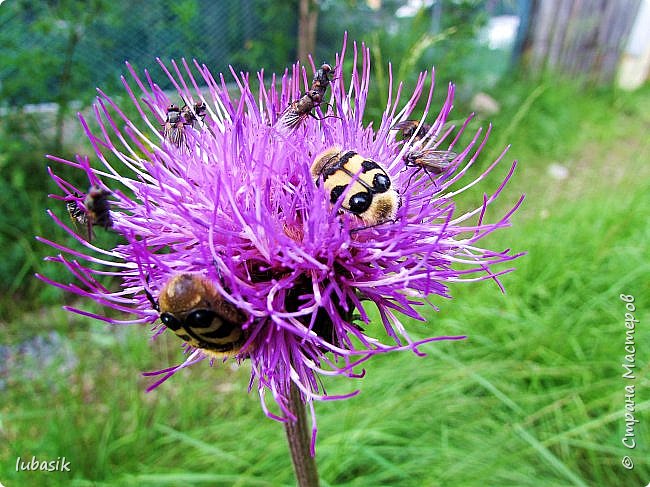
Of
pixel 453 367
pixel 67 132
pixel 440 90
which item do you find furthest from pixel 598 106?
pixel 67 132

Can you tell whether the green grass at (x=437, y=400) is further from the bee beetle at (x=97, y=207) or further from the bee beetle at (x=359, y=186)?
the bee beetle at (x=97, y=207)

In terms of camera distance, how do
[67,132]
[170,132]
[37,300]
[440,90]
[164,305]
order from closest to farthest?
[164,305] → [170,132] → [37,300] → [67,132] → [440,90]

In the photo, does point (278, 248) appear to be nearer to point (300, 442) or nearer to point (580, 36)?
point (300, 442)

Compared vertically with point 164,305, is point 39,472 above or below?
below

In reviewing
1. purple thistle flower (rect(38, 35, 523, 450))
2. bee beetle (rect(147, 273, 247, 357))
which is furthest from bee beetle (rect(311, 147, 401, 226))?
bee beetle (rect(147, 273, 247, 357))

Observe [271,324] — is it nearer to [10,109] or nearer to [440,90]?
[10,109]

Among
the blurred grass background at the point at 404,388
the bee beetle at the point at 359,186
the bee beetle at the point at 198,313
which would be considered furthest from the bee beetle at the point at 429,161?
the blurred grass background at the point at 404,388

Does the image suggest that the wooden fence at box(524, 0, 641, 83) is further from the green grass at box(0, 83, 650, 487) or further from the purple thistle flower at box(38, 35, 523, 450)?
the purple thistle flower at box(38, 35, 523, 450)
